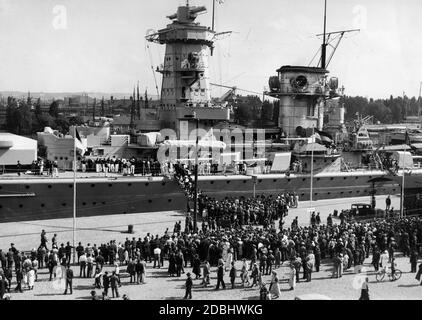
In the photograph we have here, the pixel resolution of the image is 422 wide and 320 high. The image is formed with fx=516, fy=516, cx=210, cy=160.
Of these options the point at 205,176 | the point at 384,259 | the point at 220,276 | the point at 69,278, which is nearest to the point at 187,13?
the point at 205,176

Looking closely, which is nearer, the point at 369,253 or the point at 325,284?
the point at 325,284

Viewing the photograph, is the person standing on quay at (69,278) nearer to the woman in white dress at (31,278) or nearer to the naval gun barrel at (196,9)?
the woman in white dress at (31,278)

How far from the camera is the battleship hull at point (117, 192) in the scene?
23172 mm

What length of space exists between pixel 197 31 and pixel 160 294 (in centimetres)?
2155

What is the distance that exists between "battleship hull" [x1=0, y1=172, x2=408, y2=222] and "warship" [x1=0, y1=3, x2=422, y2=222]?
4cm

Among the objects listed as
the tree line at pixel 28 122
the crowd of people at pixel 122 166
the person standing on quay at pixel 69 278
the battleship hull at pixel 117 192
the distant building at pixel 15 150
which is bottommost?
the person standing on quay at pixel 69 278

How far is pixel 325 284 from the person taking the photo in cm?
1507

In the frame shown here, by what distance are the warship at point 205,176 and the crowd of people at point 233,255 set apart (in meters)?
5.69

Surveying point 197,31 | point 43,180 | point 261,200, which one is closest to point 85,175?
point 43,180

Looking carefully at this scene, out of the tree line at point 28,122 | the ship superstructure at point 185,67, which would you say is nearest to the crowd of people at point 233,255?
the ship superstructure at point 185,67

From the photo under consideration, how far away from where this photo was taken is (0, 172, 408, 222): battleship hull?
23172 mm

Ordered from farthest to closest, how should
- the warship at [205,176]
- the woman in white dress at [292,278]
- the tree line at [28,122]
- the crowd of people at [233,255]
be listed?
the tree line at [28,122], the warship at [205,176], the crowd of people at [233,255], the woman in white dress at [292,278]

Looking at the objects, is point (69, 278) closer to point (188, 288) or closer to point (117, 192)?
point (188, 288)
